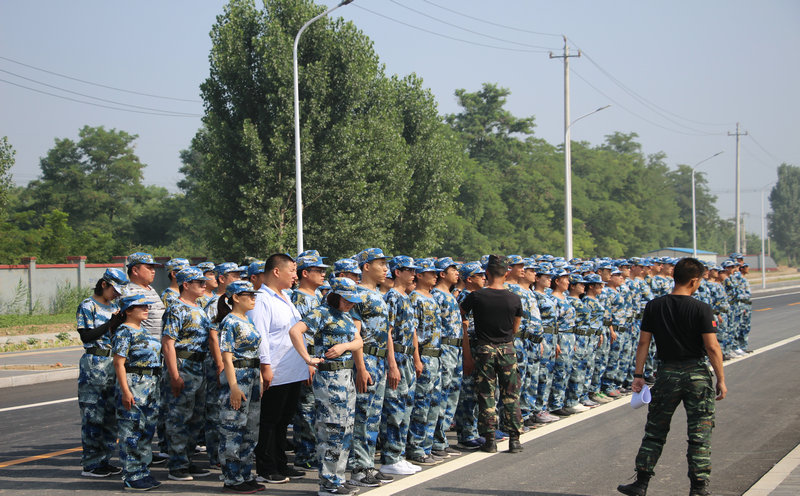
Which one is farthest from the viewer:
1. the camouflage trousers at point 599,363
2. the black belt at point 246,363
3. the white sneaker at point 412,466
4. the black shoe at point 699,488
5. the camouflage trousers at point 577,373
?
the camouflage trousers at point 599,363

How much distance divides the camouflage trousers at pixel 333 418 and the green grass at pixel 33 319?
22.0 meters

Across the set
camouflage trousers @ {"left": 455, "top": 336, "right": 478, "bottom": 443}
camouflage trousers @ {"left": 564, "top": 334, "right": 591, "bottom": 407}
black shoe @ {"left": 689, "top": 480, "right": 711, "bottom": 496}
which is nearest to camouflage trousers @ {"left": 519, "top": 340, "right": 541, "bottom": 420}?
camouflage trousers @ {"left": 455, "top": 336, "right": 478, "bottom": 443}

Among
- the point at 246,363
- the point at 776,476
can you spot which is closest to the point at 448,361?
the point at 246,363

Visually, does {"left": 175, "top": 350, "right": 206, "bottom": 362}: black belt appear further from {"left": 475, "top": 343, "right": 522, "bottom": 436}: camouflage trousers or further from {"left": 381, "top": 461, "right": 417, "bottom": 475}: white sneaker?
{"left": 475, "top": 343, "right": 522, "bottom": 436}: camouflage trousers

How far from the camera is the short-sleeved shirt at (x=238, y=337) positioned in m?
6.48

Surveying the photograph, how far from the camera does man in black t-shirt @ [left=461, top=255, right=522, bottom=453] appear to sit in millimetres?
7969

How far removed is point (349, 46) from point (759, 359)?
18.0 metres

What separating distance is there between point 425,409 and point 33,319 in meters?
22.6

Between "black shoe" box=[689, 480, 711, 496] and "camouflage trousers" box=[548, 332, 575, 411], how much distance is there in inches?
162

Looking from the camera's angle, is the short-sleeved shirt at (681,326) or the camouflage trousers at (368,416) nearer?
the short-sleeved shirt at (681,326)

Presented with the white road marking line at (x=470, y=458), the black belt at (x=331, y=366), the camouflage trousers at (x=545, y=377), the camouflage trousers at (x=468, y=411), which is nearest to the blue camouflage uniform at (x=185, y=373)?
the black belt at (x=331, y=366)

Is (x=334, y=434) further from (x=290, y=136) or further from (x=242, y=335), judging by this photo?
(x=290, y=136)

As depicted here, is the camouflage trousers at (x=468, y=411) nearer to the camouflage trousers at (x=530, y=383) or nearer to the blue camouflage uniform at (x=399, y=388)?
the camouflage trousers at (x=530, y=383)

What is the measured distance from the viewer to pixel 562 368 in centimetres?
1013
